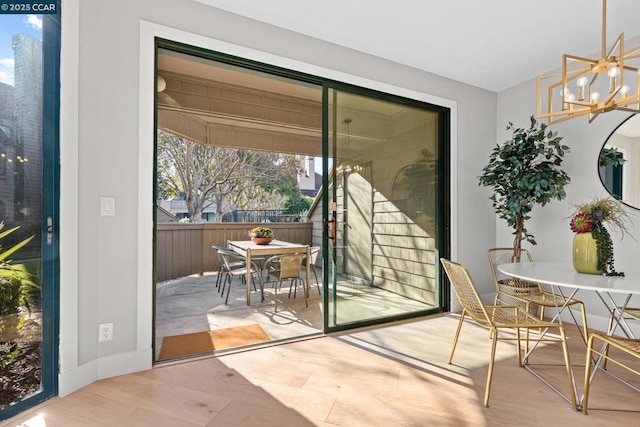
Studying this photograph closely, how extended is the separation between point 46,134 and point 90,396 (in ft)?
5.29

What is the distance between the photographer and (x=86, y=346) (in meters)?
2.14

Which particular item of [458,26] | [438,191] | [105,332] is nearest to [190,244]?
[105,332]

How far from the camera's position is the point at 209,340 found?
2.98 meters

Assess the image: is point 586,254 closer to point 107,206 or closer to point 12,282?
point 107,206

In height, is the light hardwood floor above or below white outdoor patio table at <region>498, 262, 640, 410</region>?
below

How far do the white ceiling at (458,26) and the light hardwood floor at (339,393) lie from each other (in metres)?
2.77

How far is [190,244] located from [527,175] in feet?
18.2

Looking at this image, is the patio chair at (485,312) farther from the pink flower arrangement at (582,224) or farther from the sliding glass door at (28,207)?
the sliding glass door at (28,207)

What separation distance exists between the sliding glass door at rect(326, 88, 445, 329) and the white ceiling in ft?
1.73

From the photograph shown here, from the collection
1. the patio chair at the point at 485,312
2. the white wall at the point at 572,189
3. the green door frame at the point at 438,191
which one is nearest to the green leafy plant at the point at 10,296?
the green door frame at the point at 438,191

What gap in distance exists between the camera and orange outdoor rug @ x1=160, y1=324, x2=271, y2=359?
2725 millimetres

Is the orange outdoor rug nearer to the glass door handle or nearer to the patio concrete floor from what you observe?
the patio concrete floor

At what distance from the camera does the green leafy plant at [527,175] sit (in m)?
3.29

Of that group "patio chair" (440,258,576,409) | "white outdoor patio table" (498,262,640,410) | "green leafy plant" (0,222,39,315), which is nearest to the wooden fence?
"green leafy plant" (0,222,39,315)
